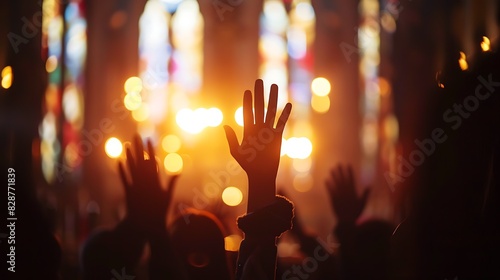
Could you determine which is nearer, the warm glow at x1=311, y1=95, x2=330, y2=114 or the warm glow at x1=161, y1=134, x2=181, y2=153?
the warm glow at x1=161, y1=134, x2=181, y2=153

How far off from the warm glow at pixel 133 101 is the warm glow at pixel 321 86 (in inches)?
207

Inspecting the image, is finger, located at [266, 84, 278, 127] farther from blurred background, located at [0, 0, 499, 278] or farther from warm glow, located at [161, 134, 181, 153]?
warm glow, located at [161, 134, 181, 153]

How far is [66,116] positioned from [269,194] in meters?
15.3

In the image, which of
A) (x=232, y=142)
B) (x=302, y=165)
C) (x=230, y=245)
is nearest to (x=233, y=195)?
(x=302, y=165)

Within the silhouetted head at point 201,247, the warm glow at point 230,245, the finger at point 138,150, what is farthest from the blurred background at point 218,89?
the finger at point 138,150

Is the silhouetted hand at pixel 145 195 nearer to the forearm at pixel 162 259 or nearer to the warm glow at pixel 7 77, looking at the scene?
the forearm at pixel 162 259

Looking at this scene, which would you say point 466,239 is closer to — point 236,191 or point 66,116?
point 66,116

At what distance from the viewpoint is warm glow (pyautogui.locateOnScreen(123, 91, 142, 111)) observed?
18453 millimetres

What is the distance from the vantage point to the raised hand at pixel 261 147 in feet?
6.65

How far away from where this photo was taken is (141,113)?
18797 mm

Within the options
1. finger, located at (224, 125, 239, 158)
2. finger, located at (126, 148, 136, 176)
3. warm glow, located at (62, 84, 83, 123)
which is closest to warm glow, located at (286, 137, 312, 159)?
warm glow, located at (62, 84, 83, 123)

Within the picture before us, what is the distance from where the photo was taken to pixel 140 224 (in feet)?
7.66

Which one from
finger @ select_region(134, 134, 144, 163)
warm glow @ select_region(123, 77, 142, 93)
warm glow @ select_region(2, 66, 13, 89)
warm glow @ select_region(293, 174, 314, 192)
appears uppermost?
warm glow @ select_region(123, 77, 142, 93)

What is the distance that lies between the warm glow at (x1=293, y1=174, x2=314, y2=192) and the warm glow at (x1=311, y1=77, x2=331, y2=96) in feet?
8.99
